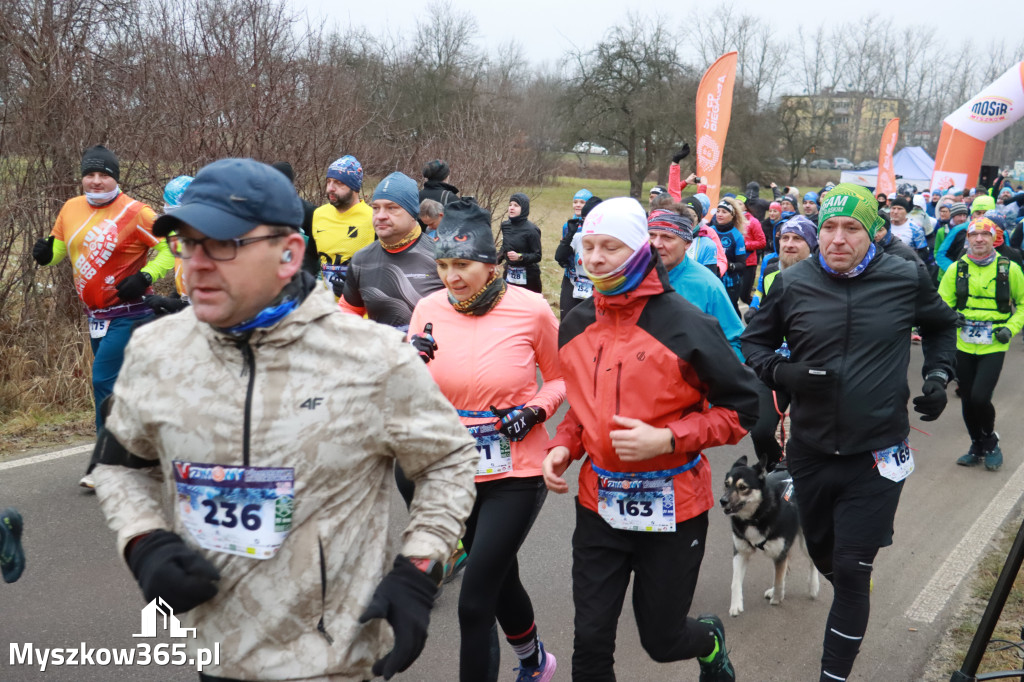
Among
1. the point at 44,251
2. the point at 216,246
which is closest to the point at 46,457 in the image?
the point at 44,251

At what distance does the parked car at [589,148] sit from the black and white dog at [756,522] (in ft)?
129

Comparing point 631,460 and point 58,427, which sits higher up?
point 631,460

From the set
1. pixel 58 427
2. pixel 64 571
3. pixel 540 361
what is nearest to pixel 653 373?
pixel 540 361

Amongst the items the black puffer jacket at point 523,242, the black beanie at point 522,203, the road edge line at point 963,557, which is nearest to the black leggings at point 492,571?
the road edge line at point 963,557

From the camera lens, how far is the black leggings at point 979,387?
7371 mm

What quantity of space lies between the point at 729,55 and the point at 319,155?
7612mm

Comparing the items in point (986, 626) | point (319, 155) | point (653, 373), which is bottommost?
point (986, 626)

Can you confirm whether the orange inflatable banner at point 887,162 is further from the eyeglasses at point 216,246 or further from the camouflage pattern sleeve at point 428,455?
the eyeglasses at point 216,246

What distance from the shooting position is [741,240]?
11.4 m

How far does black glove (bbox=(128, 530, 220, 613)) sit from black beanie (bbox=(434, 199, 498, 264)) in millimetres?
1936

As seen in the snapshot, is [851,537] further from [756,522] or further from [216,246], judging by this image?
[216,246]

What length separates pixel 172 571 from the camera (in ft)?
6.56

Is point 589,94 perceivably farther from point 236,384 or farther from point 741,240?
point 236,384

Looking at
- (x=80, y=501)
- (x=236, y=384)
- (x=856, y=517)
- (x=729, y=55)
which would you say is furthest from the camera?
(x=729, y=55)
